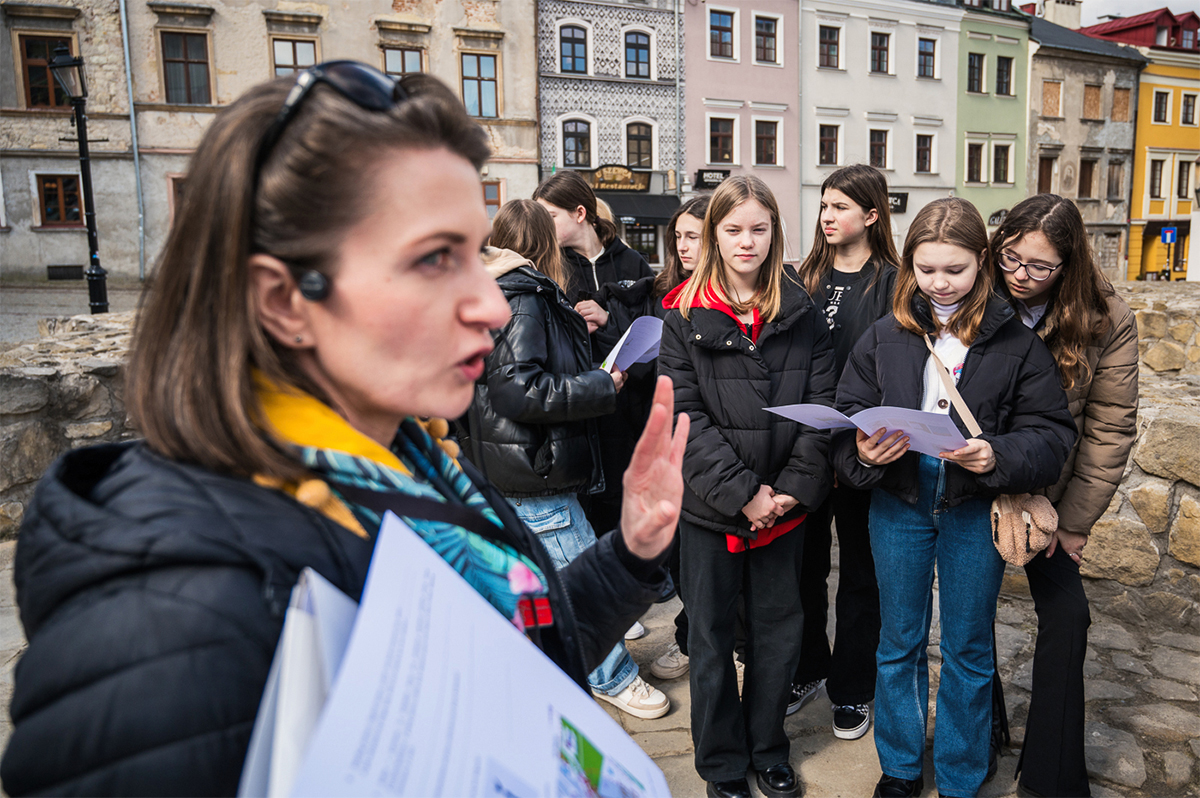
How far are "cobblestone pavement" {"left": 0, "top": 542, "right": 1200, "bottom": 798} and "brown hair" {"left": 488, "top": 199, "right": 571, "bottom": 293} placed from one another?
76.7 inches

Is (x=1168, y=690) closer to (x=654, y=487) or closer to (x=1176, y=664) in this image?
(x=1176, y=664)

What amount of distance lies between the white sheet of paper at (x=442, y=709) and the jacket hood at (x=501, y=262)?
2.24 metres

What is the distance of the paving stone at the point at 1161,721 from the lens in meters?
2.91

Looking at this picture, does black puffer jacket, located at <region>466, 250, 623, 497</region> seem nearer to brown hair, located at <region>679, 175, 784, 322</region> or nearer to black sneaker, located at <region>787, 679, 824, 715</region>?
brown hair, located at <region>679, 175, 784, 322</region>

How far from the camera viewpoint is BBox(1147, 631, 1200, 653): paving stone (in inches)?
140

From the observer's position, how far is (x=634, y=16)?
23750mm

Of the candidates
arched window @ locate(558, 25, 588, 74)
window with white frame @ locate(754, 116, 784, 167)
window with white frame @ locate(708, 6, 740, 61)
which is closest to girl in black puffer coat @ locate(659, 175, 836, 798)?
arched window @ locate(558, 25, 588, 74)

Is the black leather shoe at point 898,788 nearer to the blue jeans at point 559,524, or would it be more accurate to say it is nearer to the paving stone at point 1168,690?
the blue jeans at point 559,524

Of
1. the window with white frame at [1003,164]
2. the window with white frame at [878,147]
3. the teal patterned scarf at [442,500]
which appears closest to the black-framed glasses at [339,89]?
the teal patterned scarf at [442,500]

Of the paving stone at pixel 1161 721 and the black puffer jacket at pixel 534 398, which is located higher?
the black puffer jacket at pixel 534 398

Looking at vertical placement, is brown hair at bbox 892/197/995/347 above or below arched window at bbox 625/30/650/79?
below

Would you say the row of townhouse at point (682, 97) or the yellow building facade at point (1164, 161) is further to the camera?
the yellow building facade at point (1164, 161)

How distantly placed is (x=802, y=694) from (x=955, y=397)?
1556 mm

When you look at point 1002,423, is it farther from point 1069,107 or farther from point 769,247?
point 1069,107
